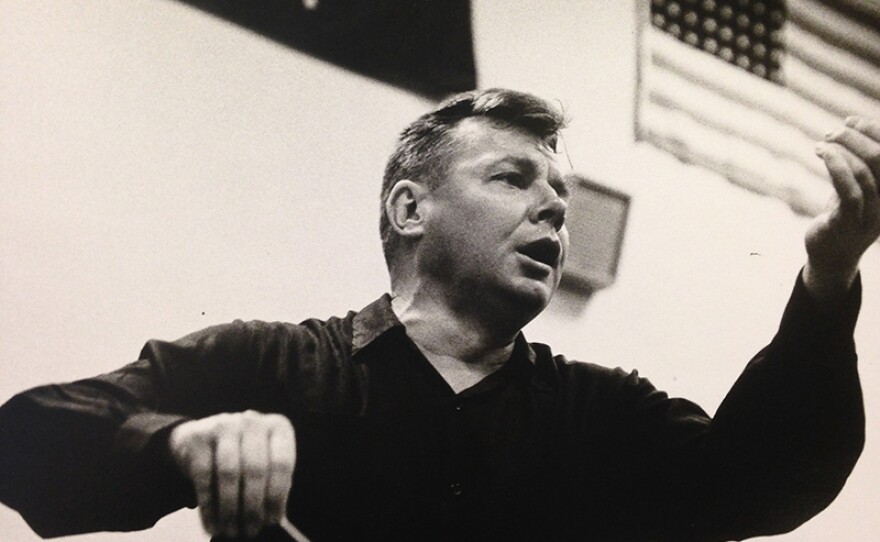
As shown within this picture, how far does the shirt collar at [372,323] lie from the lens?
1142 millimetres

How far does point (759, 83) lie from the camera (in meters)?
1.48

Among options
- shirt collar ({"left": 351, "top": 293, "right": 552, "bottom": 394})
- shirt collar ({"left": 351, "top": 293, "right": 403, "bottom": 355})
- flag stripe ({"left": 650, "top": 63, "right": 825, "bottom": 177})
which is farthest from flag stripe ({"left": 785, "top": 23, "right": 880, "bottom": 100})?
shirt collar ({"left": 351, "top": 293, "right": 403, "bottom": 355})

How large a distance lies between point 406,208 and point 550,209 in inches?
8.0

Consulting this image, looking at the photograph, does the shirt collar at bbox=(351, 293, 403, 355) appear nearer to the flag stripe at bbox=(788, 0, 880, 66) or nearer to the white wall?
the white wall

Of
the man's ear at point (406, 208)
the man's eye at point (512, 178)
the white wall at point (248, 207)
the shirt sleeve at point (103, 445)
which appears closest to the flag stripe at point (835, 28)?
the white wall at point (248, 207)

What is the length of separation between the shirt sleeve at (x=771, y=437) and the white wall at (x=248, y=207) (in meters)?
0.09

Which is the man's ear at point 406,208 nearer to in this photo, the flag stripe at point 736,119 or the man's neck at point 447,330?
the man's neck at point 447,330

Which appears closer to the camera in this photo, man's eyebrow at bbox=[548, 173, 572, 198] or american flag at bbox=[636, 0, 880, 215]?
man's eyebrow at bbox=[548, 173, 572, 198]

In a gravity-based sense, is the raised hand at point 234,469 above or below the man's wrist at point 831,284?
below

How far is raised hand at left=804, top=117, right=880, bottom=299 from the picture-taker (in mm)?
1146

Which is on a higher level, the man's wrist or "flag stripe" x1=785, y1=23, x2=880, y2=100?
"flag stripe" x1=785, y1=23, x2=880, y2=100

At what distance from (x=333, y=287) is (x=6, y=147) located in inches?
18.1

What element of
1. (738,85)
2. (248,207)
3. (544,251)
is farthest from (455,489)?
(738,85)

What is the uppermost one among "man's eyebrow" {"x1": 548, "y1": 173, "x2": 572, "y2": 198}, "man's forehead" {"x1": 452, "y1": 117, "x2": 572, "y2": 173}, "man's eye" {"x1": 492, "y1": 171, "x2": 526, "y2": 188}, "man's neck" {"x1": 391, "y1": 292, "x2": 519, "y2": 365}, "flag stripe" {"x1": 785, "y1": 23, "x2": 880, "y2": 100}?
"flag stripe" {"x1": 785, "y1": 23, "x2": 880, "y2": 100}
